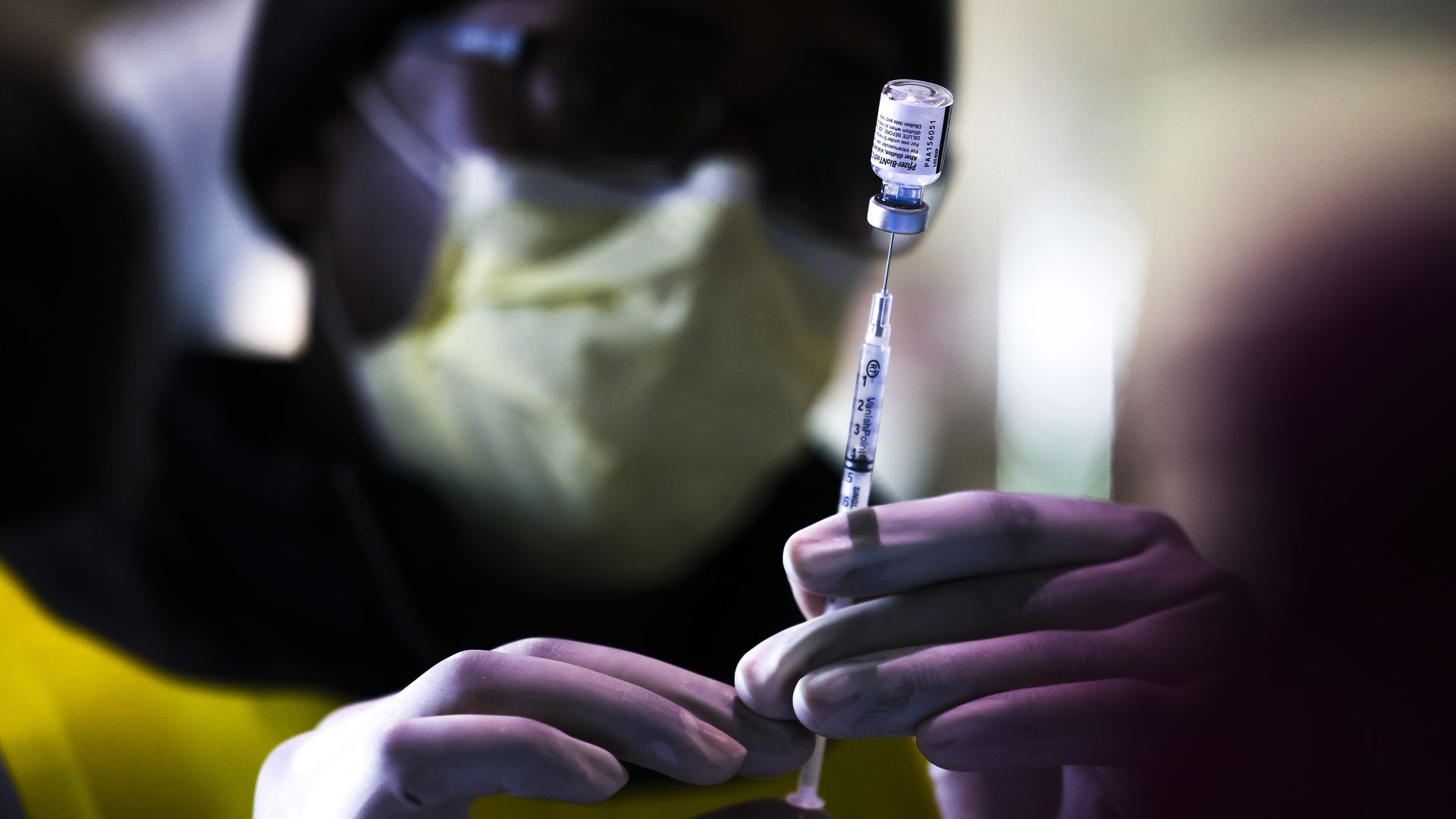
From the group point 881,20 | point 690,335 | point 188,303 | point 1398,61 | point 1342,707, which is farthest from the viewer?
point 188,303

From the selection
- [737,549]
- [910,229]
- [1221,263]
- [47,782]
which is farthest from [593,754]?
[1221,263]

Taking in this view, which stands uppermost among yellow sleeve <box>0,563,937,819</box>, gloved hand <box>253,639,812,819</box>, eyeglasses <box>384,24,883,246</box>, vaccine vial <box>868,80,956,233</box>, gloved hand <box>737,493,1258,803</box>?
→ eyeglasses <box>384,24,883,246</box>

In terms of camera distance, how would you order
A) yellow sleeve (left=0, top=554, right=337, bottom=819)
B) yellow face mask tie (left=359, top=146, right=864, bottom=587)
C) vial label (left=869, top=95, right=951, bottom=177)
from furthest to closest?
yellow face mask tie (left=359, top=146, right=864, bottom=587)
yellow sleeve (left=0, top=554, right=337, bottom=819)
vial label (left=869, top=95, right=951, bottom=177)

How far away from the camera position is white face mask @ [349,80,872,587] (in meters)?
1.12

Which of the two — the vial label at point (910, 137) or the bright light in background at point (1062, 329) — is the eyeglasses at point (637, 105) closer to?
the vial label at point (910, 137)

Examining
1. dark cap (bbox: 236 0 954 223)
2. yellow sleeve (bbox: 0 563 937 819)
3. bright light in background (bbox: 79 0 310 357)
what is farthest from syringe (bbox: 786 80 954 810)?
bright light in background (bbox: 79 0 310 357)

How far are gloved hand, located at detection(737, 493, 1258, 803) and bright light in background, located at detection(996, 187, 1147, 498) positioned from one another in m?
1.45

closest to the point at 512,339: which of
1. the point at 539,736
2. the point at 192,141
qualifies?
the point at 539,736

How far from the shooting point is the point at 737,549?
4.77ft

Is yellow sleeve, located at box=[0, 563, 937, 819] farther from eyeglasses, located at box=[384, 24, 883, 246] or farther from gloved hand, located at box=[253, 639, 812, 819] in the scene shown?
eyeglasses, located at box=[384, 24, 883, 246]

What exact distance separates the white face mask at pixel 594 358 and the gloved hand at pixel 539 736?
54 centimetres

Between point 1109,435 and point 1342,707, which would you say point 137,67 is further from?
point 1342,707

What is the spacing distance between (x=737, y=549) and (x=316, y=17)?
33.8 inches

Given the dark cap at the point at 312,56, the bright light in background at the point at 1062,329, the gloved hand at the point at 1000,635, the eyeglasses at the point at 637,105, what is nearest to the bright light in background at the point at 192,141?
the dark cap at the point at 312,56
